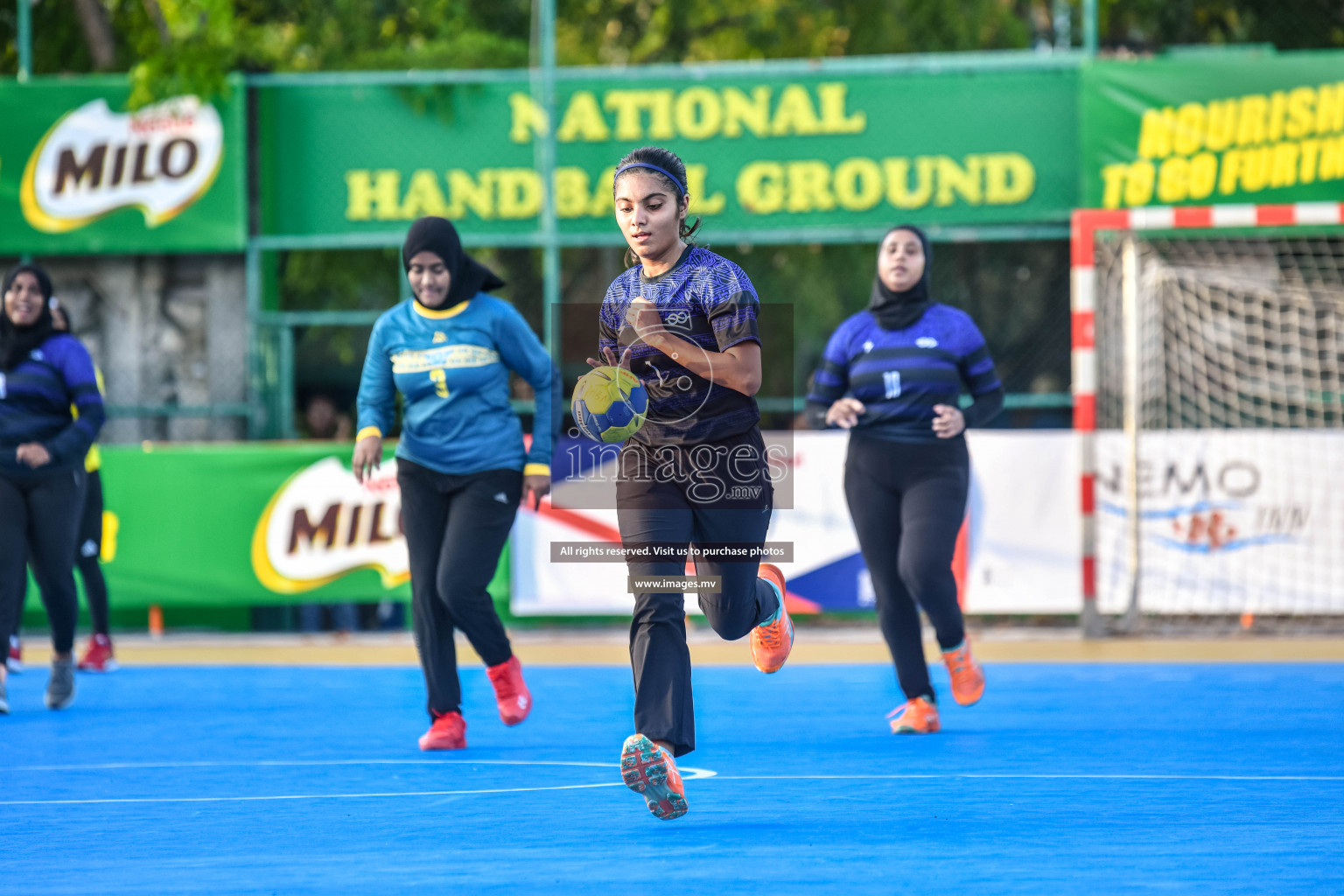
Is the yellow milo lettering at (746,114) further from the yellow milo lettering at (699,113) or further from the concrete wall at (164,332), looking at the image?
the concrete wall at (164,332)

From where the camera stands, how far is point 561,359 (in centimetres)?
1316

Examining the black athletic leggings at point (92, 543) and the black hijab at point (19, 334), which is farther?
the black athletic leggings at point (92, 543)

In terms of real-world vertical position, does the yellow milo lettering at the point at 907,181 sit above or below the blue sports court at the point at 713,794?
above

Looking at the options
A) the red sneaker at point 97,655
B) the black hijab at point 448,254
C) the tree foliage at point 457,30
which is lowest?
the red sneaker at point 97,655

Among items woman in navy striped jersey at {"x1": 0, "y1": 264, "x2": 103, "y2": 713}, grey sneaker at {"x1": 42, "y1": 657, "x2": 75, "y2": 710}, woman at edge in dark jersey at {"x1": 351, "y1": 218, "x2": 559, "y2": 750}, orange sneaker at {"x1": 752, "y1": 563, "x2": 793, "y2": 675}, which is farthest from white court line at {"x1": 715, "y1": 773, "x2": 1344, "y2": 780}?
grey sneaker at {"x1": 42, "y1": 657, "x2": 75, "y2": 710}

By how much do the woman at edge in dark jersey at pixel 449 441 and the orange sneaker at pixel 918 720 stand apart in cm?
174

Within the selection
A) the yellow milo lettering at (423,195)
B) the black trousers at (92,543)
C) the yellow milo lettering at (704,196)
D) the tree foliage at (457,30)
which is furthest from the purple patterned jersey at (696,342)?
the tree foliage at (457,30)

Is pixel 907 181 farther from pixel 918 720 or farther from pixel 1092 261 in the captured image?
pixel 918 720

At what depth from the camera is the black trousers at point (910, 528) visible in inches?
267

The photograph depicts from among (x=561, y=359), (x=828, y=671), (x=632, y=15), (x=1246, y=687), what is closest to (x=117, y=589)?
(x=561, y=359)

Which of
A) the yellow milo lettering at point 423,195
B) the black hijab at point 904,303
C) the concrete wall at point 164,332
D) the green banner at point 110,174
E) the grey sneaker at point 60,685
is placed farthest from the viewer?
the concrete wall at point 164,332

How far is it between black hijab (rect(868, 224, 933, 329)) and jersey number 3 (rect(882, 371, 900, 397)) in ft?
0.73

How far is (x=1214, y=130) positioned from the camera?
1265cm

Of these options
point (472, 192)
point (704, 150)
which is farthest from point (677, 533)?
point (472, 192)
